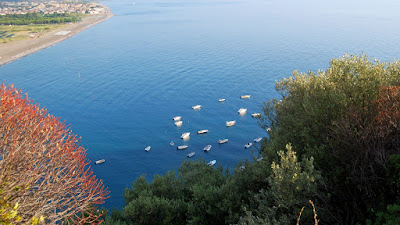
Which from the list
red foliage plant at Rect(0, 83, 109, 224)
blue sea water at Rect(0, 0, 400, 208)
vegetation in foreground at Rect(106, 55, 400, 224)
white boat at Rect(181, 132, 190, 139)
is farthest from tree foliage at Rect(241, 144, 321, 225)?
white boat at Rect(181, 132, 190, 139)

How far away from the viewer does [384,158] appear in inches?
574

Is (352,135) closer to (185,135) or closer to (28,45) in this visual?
(185,135)

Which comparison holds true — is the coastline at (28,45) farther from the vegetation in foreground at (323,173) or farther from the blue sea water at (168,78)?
the vegetation in foreground at (323,173)

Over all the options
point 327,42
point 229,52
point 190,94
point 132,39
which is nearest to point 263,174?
point 190,94

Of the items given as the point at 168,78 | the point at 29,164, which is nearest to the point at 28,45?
the point at 168,78

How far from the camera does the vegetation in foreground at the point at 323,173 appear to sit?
1466 centimetres

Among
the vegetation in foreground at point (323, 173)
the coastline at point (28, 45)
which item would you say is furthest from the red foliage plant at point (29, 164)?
the coastline at point (28, 45)

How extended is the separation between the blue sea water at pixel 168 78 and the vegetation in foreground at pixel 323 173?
20.9 metres

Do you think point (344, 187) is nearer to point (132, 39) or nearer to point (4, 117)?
point (4, 117)

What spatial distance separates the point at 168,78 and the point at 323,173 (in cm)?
6584

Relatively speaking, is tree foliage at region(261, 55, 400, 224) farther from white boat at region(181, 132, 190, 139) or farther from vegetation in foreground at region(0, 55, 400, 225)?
white boat at region(181, 132, 190, 139)

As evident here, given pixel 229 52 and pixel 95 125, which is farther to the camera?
pixel 229 52

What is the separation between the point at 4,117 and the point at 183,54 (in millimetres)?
88717

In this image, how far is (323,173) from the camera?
16.9 metres
